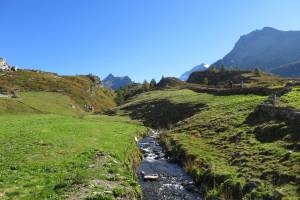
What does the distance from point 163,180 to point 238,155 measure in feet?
29.4

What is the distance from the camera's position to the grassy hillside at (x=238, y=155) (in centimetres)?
3192

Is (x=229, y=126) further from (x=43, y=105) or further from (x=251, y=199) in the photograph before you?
(x=43, y=105)

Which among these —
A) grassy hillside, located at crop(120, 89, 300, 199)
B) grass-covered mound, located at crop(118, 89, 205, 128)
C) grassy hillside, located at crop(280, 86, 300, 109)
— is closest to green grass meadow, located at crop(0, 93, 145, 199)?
grassy hillside, located at crop(120, 89, 300, 199)

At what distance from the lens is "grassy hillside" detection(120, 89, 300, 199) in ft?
105

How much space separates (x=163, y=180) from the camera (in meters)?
41.0

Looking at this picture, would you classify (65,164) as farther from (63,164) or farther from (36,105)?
(36,105)

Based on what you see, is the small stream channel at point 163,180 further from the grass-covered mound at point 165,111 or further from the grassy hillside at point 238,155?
the grass-covered mound at point 165,111

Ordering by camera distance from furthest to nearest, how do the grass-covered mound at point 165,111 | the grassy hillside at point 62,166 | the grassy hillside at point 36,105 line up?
the grassy hillside at point 36,105 < the grass-covered mound at point 165,111 < the grassy hillside at point 62,166

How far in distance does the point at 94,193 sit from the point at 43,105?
99.3 meters

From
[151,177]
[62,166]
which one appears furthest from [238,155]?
[62,166]

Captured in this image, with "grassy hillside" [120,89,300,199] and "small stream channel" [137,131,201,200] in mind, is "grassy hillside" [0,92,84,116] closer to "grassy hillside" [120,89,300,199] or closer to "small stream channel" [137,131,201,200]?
"grassy hillside" [120,89,300,199]

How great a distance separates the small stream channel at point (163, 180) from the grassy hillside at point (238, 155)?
121cm

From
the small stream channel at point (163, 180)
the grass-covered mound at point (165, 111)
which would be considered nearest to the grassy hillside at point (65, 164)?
the small stream channel at point (163, 180)

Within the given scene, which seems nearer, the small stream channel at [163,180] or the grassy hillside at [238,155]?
the grassy hillside at [238,155]
